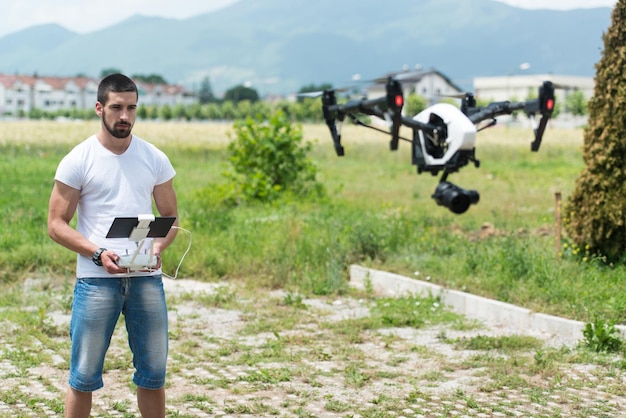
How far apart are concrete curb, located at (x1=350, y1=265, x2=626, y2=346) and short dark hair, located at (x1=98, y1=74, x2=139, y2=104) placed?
4884 mm

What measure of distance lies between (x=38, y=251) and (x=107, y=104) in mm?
7102

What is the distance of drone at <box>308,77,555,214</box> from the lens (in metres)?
7.04

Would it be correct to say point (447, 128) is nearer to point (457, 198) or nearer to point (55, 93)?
point (457, 198)

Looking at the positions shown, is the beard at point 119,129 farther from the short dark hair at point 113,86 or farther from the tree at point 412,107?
the tree at point 412,107

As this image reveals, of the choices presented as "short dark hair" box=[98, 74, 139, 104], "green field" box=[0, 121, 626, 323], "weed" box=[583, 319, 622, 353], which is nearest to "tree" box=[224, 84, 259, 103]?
"green field" box=[0, 121, 626, 323]

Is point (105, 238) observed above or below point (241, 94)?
below

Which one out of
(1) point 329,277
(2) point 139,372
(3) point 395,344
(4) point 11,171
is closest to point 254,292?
(1) point 329,277

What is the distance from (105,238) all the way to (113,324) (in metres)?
0.45

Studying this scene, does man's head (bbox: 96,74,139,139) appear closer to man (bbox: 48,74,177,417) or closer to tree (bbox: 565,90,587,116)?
man (bbox: 48,74,177,417)

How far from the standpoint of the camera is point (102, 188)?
408cm

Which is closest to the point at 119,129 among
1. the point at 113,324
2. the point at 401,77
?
the point at 113,324

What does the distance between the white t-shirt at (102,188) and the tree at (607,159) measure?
20.7ft

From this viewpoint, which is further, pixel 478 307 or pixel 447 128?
pixel 478 307

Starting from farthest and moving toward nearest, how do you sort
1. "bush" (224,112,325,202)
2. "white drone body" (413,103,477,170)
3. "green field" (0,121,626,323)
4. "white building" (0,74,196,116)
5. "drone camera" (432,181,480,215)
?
"white building" (0,74,196,116) → "bush" (224,112,325,202) → "green field" (0,121,626,323) → "drone camera" (432,181,480,215) → "white drone body" (413,103,477,170)
